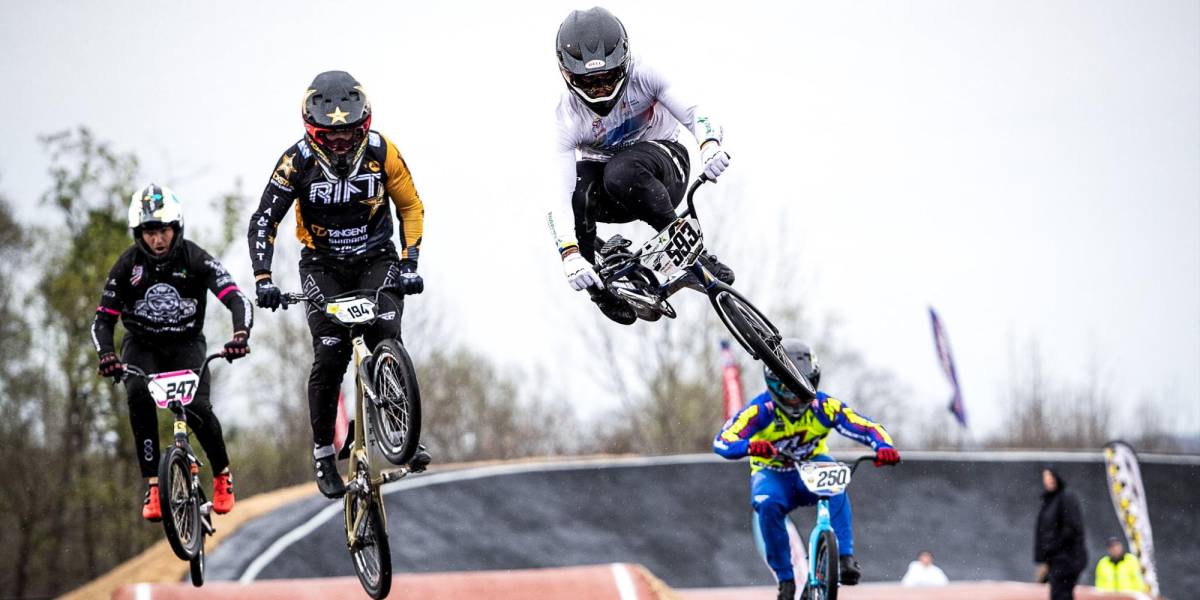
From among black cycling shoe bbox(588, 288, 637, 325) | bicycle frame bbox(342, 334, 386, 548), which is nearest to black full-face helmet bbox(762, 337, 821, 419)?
black cycling shoe bbox(588, 288, 637, 325)

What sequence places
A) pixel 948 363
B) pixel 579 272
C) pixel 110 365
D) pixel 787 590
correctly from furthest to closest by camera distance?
pixel 948 363 < pixel 787 590 < pixel 110 365 < pixel 579 272

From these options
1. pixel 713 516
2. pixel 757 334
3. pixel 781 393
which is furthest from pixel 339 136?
pixel 713 516

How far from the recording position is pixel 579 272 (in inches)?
365

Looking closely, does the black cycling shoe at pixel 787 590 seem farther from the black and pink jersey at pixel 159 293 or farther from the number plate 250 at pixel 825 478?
the black and pink jersey at pixel 159 293

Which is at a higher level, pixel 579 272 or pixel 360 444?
pixel 579 272

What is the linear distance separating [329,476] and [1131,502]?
59.0 feet

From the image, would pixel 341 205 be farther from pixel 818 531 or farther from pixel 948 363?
pixel 948 363

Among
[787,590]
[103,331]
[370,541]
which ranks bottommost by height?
[787,590]

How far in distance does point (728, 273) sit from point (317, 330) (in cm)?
294

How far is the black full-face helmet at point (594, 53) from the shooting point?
915 cm

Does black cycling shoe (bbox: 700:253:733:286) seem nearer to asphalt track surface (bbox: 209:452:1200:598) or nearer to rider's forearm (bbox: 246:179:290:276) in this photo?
rider's forearm (bbox: 246:179:290:276)

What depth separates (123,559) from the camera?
116 feet

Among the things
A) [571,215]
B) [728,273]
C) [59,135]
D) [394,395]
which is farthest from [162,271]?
[59,135]

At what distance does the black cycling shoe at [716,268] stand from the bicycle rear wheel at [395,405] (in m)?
2.23
